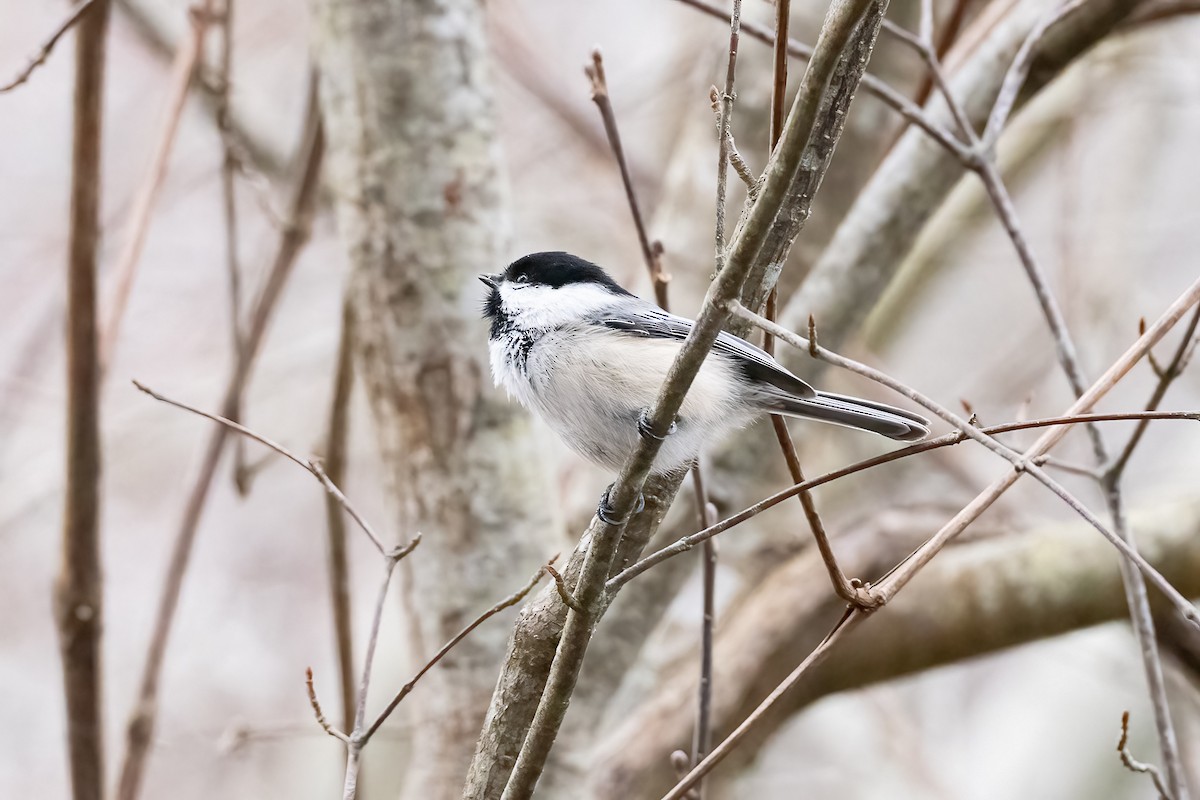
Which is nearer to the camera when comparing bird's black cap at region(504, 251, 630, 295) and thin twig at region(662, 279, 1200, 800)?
thin twig at region(662, 279, 1200, 800)

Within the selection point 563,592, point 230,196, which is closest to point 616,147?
point 563,592

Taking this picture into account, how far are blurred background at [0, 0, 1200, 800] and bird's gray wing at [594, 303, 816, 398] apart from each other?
55 centimetres

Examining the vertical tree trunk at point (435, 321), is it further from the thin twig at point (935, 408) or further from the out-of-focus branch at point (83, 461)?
the thin twig at point (935, 408)


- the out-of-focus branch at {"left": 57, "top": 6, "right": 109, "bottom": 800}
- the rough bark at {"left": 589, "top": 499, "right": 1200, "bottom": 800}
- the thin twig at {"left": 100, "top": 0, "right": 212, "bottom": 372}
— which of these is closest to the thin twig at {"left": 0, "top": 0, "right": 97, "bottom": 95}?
the out-of-focus branch at {"left": 57, "top": 6, "right": 109, "bottom": 800}

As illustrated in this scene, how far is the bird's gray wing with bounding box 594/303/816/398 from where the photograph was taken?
1.72 m

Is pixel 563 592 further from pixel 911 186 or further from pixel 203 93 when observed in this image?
pixel 203 93

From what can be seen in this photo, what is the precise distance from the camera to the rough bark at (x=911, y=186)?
6.84ft

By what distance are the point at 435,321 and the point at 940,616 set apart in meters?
1.57

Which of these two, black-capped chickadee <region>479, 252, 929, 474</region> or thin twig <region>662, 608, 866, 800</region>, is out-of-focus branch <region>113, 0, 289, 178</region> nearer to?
black-capped chickadee <region>479, 252, 929, 474</region>

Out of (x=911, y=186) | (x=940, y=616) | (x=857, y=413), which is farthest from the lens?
(x=940, y=616)

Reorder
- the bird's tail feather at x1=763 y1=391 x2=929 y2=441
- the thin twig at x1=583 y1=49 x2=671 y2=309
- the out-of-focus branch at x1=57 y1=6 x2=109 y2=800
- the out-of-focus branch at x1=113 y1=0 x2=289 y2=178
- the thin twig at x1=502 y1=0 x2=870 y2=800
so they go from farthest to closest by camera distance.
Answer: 1. the out-of-focus branch at x1=113 y1=0 x2=289 y2=178
2. the out-of-focus branch at x1=57 y1=6 x2=109 y2=800
3. the bird's tail feather at x1=763 y1=391 x2=929 y2=441
4. the thin twig at x1=583 y1=49 x2=671 y2=309
5. the thin twig at x1=502 y1=0 x2=870 y2=800

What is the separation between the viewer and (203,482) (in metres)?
2.39

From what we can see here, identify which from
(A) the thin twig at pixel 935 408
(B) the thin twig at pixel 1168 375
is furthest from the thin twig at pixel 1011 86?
(A) the thin twig at pixel 935 408

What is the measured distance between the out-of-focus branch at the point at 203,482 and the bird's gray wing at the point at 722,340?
0.96 m
